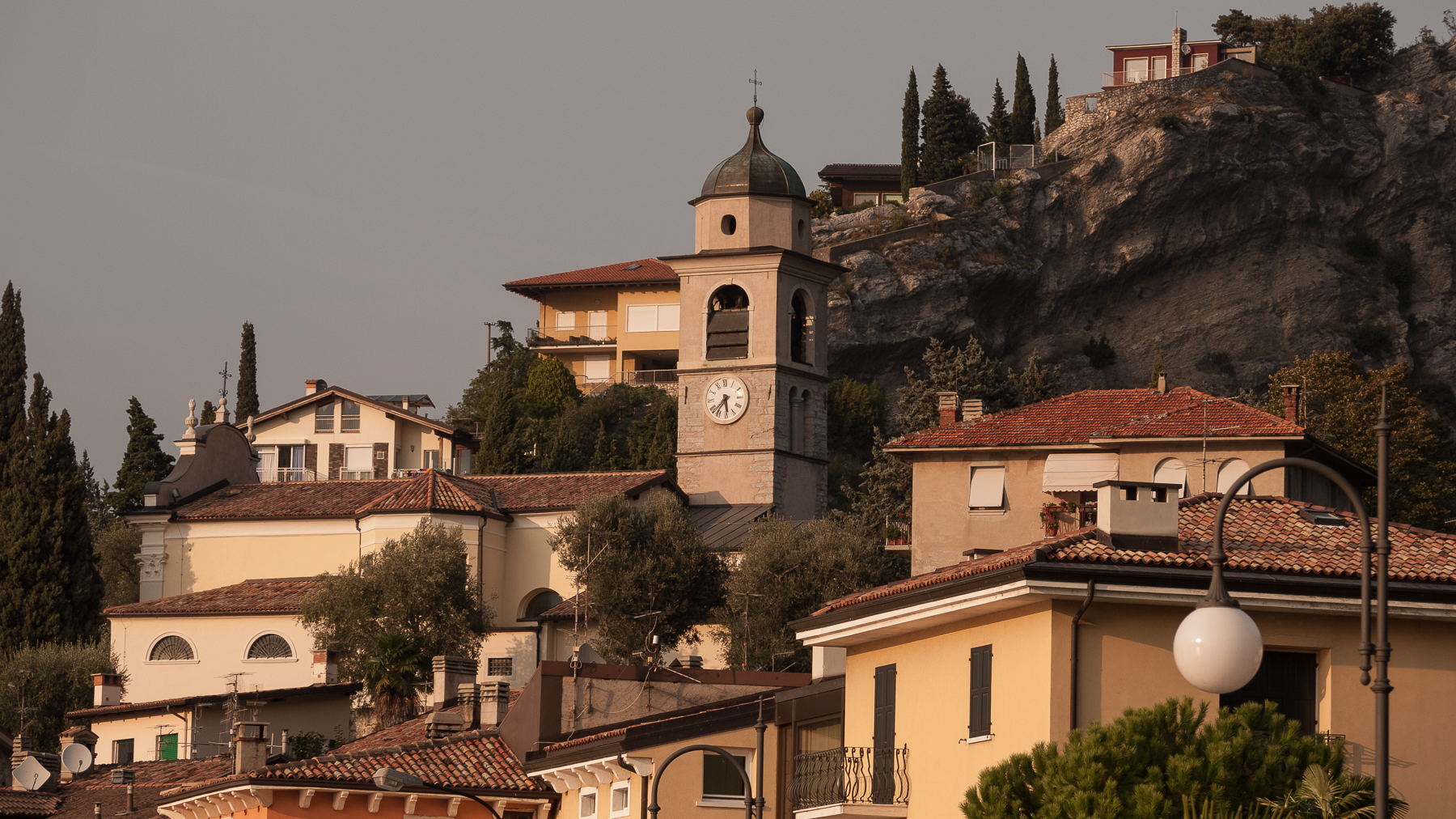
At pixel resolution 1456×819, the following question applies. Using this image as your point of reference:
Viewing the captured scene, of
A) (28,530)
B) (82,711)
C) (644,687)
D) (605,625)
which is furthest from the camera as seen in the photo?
(28,530)

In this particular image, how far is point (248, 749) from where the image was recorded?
33938mm

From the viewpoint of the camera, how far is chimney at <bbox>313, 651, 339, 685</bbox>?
163ft

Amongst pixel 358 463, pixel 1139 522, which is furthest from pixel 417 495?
pixel 1139 522

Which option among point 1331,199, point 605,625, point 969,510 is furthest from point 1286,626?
point 1331,199

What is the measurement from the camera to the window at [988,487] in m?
48.7

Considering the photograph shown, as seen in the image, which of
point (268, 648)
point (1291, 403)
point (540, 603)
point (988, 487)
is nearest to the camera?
point (1291, 403)

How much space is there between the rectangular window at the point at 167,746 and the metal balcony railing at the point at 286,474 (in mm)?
37676

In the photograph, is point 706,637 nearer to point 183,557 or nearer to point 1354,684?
point 183,557

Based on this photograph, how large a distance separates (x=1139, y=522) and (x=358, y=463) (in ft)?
225

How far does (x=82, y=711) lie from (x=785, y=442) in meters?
26.6

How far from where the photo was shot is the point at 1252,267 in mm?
106750

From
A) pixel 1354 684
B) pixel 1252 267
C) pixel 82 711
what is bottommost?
pixel 82 711

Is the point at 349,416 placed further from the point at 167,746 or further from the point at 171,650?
the point at 167,746

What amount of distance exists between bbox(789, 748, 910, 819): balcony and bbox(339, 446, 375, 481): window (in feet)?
207
